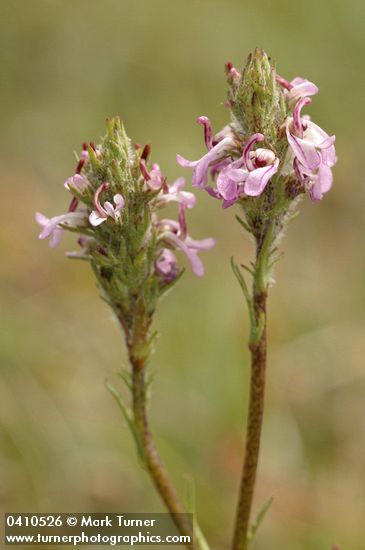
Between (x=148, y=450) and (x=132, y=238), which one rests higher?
(x=132, y=238)

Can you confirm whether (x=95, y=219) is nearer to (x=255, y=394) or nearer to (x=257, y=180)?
(x=257, y=180)

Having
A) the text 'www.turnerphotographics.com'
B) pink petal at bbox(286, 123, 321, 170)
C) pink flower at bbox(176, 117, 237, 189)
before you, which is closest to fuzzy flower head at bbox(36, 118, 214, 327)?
pink flower at bbox(176, 117, 237, 189)

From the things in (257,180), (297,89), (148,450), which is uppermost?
(297,89)

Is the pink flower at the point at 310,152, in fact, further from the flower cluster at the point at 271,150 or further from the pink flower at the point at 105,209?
the pink flower at the point at 105,209

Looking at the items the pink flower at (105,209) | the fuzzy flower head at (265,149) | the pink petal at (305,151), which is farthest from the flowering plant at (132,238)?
the pink petal at (305,151)

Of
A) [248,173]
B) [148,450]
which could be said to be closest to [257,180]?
[248,173]
